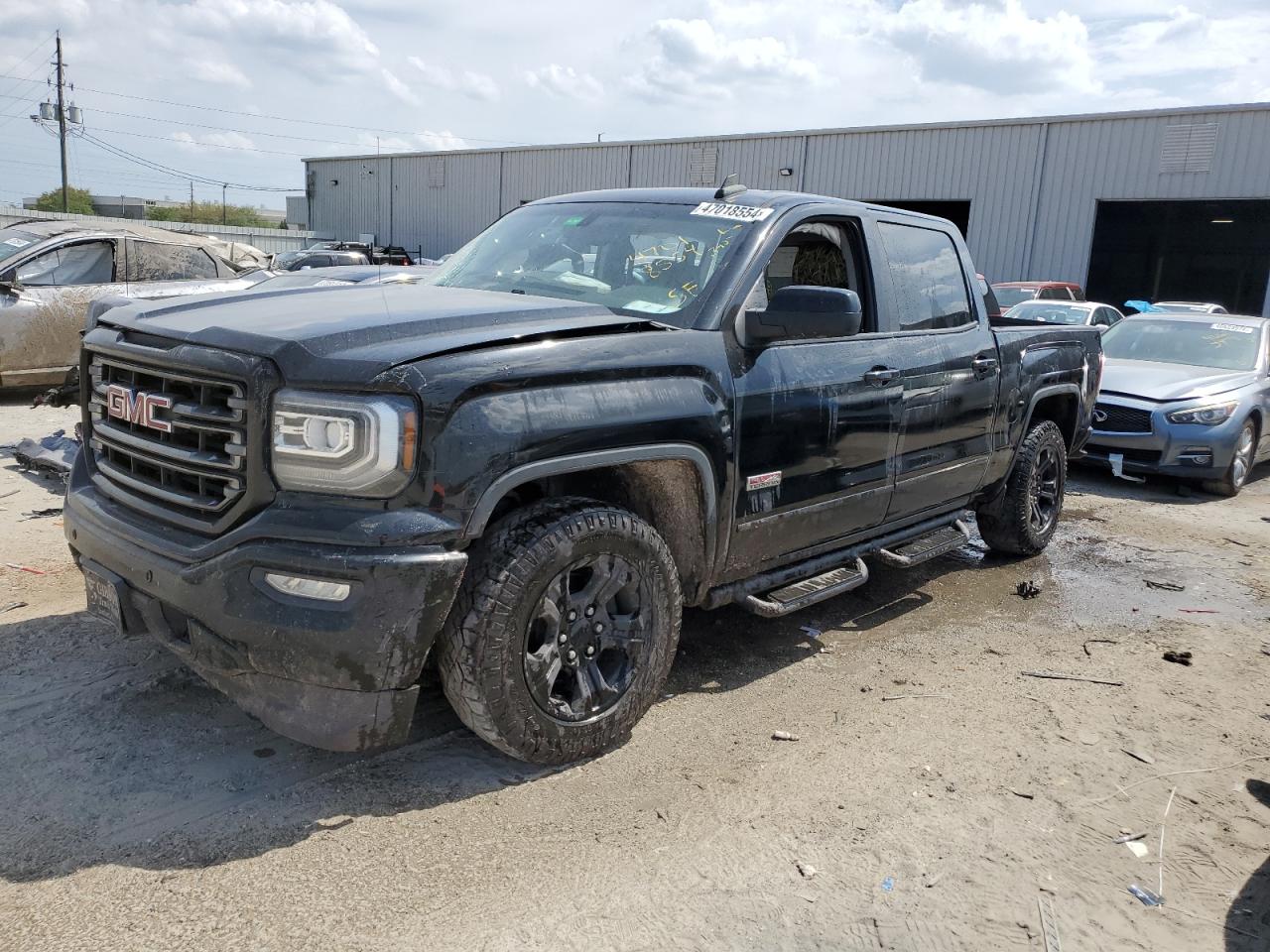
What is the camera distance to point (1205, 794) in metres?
3.44

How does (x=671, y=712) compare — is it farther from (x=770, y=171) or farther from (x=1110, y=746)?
(x=770, y=171)

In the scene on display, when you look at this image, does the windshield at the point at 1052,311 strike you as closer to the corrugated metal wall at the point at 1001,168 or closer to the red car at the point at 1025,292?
the red car at the point at 1025,292

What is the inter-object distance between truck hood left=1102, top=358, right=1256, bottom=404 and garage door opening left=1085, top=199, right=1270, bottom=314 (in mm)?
20693

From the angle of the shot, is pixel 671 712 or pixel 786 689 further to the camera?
pixel 786 689

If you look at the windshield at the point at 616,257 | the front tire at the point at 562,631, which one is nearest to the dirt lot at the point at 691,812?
the front tire at the point at 562,631

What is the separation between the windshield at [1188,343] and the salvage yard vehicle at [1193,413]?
0.02 meters

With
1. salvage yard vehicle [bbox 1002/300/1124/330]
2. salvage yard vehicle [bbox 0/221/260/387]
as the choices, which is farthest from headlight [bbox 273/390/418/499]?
salvage yard vehicle [bbox 1002/300/1124/330]

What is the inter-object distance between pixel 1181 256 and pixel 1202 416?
31.7 metres

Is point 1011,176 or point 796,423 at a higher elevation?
point 1011,176

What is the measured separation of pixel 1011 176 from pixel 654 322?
25180 millimetres

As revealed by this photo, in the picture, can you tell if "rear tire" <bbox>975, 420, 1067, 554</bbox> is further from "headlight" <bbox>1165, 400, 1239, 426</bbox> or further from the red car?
the red car

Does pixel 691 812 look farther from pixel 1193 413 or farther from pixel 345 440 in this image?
pixel 1193 413

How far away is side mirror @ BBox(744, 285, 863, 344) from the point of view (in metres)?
3.60

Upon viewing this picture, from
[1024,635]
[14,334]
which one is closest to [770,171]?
[14,334]
